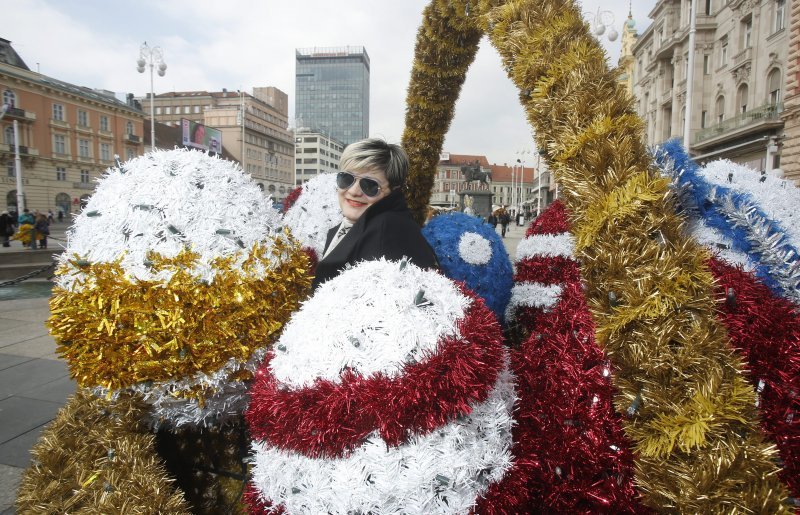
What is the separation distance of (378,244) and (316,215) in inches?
52.7

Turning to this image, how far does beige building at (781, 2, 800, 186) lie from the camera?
1624cm

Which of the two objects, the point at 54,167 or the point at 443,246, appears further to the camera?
the point at 54,167

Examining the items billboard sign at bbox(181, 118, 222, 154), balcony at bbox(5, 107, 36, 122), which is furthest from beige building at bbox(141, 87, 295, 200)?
balcony at bbox(5, 107, 36, 122)

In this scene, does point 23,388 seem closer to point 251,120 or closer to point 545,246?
point 545,246

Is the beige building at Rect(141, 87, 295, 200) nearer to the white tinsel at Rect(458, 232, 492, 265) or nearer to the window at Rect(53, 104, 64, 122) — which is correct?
the window at Rect(53, 104, 64, 122)

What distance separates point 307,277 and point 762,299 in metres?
1.60

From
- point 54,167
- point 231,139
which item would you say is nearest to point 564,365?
point 54,167

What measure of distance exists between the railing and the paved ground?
92.4ft

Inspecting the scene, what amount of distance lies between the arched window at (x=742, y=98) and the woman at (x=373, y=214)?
30445mm

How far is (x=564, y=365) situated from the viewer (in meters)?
1.24

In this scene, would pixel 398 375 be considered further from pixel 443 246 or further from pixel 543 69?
pixel 443 246

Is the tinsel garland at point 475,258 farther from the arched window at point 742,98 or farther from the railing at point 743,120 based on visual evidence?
the arched window at point 742,98

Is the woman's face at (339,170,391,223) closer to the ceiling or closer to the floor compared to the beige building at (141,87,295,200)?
closer to the floor

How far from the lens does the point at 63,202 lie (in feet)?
135
